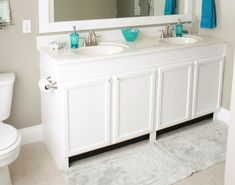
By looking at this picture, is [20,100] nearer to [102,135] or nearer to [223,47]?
[102,135]

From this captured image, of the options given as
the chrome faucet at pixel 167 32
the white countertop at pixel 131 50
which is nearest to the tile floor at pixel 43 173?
the white countertop at pixel 131 50

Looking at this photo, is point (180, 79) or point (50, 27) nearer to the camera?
point (50, 27)

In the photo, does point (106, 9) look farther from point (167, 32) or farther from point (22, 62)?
point (22, 62)

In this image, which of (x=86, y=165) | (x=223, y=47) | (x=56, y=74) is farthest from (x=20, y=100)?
(x=223, y=47)

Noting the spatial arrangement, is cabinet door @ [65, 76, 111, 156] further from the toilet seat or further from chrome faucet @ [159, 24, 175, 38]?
chrome faucet @ [159, 24, 175, 38]

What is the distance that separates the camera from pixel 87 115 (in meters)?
2.81

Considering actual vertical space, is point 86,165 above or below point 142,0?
below

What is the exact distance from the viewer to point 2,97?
273 centimetres

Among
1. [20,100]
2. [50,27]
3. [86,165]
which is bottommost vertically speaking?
[86,165]

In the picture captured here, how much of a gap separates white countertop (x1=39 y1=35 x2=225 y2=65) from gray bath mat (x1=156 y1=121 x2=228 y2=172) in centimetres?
86

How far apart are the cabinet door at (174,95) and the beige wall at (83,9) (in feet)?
2.40

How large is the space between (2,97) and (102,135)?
0.85 metres

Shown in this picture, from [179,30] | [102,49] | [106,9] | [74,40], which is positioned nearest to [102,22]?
[106,9]

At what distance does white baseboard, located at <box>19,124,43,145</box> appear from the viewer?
3.17 meters
